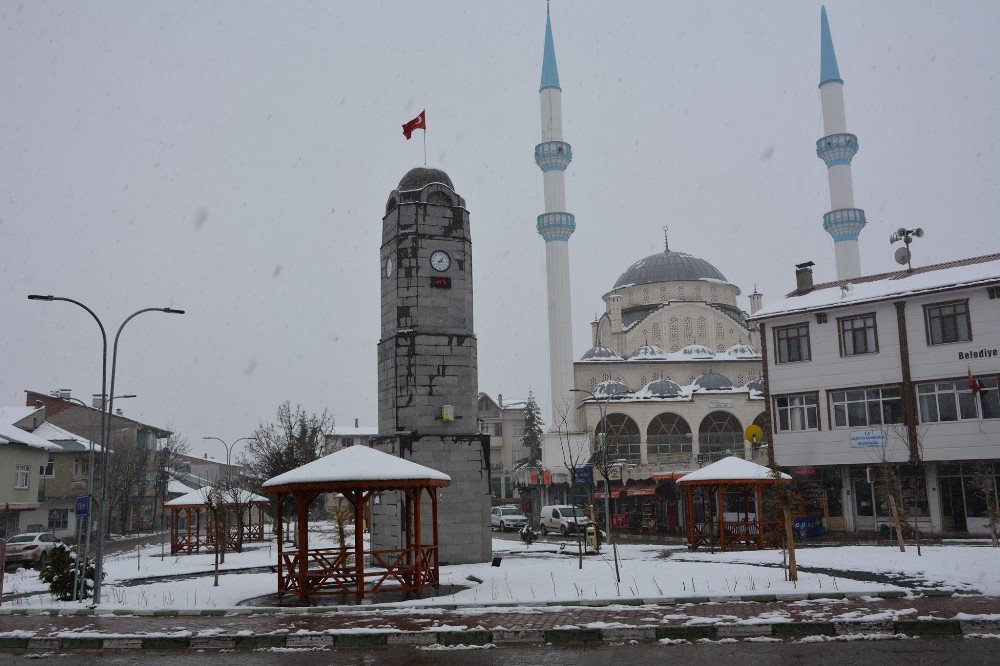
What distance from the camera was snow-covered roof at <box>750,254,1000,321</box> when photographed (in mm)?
33406

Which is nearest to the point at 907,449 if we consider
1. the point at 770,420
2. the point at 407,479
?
the point at 770,420

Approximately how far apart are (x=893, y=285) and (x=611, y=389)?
34684mm

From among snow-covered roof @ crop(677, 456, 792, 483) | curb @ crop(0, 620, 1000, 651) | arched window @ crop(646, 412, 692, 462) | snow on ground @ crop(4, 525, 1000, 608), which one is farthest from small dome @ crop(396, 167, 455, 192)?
arched window @ crop(646, 412, 692, 462)

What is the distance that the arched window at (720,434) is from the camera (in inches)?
2598

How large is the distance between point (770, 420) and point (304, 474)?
2565 centimetres

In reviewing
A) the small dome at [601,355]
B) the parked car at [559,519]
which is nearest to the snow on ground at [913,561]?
the parked car at [559,519]

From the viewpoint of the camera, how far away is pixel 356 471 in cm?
1820

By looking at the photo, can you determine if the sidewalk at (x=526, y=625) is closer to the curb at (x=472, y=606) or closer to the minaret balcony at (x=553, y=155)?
the curb at (x=472, y=606)

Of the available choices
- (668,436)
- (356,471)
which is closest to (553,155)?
(668,436)

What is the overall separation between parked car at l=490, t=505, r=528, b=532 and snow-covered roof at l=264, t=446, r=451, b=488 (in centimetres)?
3126

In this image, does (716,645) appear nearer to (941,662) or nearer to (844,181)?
(941,662)

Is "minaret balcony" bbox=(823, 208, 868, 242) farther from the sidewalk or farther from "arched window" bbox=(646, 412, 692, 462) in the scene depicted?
the sidewalk

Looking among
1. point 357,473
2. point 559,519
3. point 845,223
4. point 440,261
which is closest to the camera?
point 357,473

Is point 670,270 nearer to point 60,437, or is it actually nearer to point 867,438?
point 867,438
